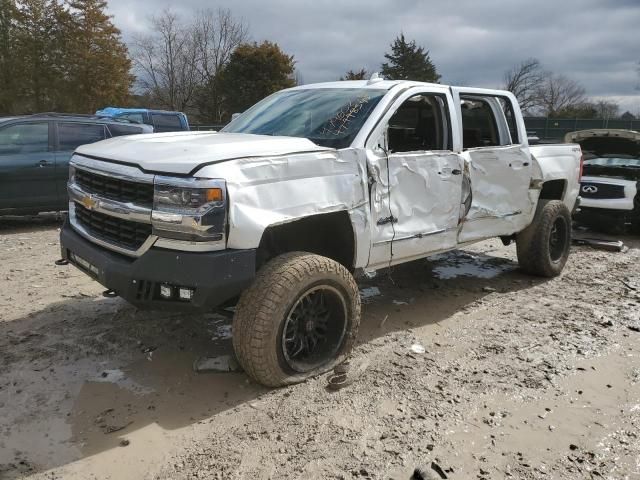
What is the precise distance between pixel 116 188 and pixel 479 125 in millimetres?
3622

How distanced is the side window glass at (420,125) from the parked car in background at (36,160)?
5.49 metres

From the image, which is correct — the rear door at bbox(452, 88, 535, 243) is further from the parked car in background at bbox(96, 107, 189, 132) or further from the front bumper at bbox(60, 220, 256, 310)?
the parked car in background at bbox(96, 107, 189, 132)

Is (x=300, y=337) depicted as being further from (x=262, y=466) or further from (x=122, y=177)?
(x=122, y=177)

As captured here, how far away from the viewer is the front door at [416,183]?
12.8 feet

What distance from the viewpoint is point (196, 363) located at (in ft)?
12.0

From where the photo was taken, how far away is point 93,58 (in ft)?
86.0

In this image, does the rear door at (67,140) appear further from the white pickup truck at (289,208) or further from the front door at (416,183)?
the front door at (416,183)

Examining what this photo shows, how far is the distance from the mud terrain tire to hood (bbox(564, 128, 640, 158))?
3.08 m

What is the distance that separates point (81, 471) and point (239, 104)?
36116mm

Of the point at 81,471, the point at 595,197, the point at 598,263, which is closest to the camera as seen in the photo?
the point at 81,471

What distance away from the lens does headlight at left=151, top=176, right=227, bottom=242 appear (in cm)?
291

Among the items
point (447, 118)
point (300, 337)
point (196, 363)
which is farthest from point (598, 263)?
point (196, 363)

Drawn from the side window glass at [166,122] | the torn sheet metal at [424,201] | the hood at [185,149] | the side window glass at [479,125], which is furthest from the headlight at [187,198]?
the side window glass at [166,122]

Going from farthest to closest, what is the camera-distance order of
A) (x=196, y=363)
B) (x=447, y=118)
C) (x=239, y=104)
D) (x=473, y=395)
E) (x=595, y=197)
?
(x=239, y=104) → (x=595, y=197) → (x=447, y=118) → (x=196, y=363) → (x=473, y=395)
